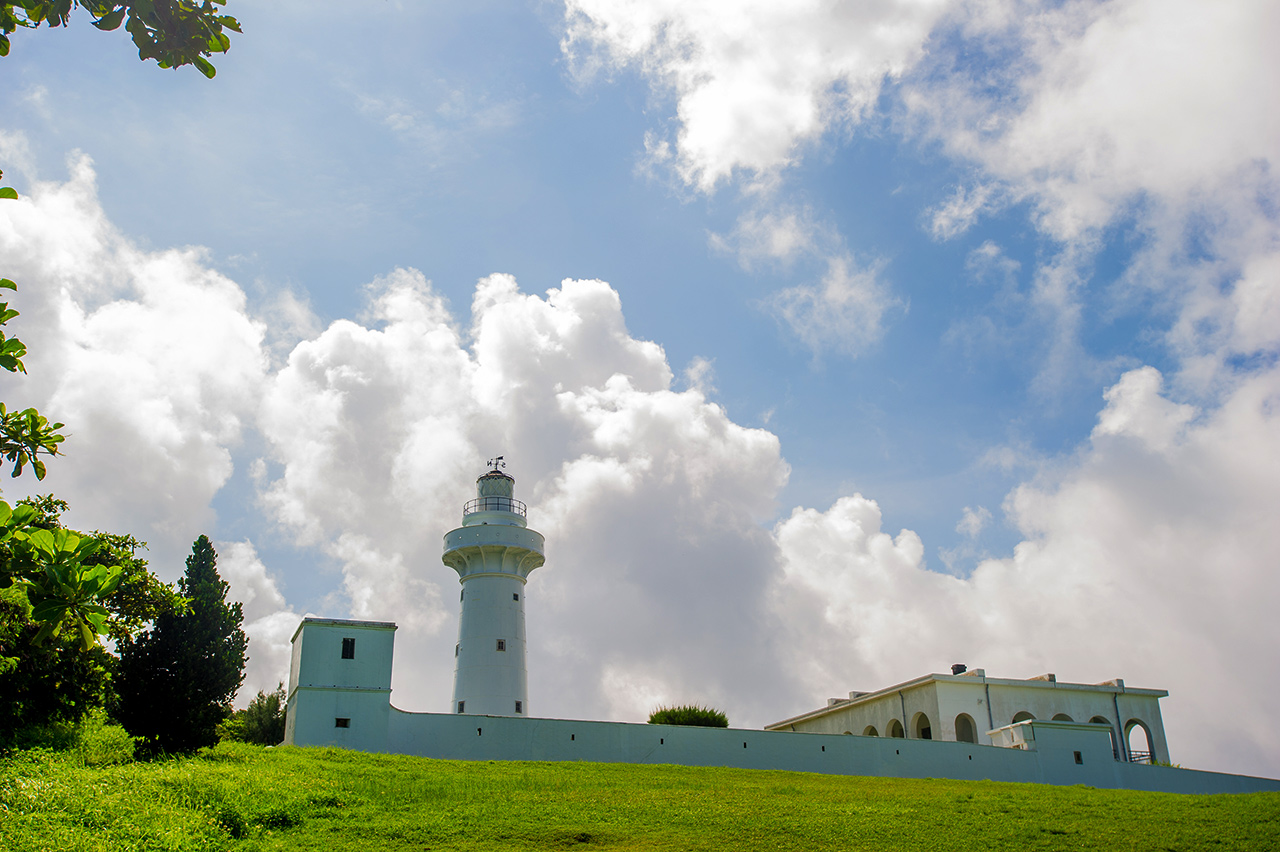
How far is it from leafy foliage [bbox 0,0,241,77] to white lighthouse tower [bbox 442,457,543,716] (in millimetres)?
30150

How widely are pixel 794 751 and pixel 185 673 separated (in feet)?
63.1

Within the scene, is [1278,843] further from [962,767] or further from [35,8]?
[35,8]

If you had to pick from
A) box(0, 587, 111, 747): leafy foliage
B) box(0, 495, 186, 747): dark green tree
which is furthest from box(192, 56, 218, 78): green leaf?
box(0, 587, 111, 747): leafy foliage

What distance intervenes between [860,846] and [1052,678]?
2486 centimetres

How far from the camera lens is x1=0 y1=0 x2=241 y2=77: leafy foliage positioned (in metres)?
5.12

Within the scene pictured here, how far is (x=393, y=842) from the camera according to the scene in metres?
14.2

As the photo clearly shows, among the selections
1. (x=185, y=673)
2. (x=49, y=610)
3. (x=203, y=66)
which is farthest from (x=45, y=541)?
(x=185, y=673)

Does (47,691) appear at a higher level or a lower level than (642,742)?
higher

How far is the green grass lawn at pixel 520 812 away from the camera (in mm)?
13867

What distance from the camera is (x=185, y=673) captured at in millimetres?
20203

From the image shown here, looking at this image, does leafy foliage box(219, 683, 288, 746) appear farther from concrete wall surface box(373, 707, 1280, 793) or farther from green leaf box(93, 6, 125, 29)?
green leaf box(93, 6, 125, 29)

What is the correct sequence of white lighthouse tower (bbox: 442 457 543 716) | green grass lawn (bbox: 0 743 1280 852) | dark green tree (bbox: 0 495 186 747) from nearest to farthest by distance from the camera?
green grass lawn (bbox: 0 743 1280 852)
dark green tree (bbox: 0 495 186 747)
white lighthouse tower (bbox: 442 457 543 716)

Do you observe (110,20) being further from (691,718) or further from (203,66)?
(691,718)

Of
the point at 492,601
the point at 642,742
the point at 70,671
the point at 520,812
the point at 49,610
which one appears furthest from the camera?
the point at 492,601
